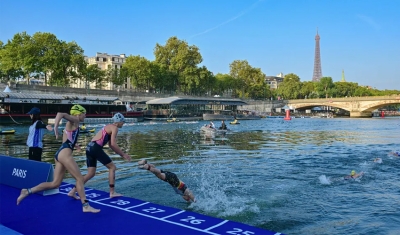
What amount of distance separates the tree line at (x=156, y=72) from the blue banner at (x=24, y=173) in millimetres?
66076

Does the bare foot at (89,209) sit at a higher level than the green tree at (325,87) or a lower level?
lower

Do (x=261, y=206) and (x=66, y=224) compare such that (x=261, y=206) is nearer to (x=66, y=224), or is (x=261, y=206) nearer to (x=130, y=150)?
(x=66, y=224)

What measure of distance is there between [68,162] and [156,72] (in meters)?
98.8

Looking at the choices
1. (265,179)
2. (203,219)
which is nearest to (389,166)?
(265,179)

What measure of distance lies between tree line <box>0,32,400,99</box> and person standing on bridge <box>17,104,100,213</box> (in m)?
68.8

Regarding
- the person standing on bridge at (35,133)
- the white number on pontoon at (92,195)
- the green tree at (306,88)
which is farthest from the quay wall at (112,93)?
the white number on pontoon at (92,195)

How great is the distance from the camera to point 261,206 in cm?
1073

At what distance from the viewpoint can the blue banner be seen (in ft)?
29.3

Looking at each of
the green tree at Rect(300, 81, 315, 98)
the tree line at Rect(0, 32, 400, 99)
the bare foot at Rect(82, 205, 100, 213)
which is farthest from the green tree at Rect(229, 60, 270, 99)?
the bare foot at Rect(82, 205, 100, 213)

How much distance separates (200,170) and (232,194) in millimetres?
4807

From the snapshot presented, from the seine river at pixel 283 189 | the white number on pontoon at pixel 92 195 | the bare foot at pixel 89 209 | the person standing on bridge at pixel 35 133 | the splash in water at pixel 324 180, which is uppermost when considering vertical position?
the person standing on bridge at pixel 35 133

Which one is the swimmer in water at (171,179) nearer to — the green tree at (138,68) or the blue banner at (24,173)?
the blue banner at (24,173)

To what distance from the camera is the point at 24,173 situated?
9.68 metres

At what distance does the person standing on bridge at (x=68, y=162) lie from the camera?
25.4ft
